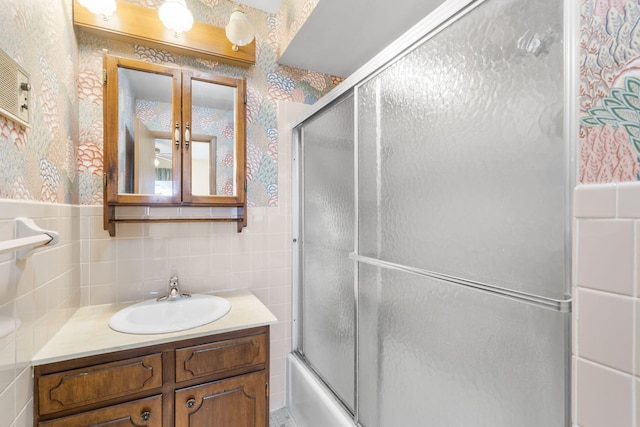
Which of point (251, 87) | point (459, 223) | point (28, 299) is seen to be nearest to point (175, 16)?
point (251, 87)

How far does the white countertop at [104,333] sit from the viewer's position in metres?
1.05

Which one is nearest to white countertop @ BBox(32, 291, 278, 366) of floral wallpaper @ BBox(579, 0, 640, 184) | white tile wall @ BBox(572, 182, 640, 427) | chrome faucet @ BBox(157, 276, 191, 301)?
chrome faucet @ BBox(157, 276, 191, 301)

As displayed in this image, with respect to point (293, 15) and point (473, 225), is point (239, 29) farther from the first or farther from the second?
point (473, 225)

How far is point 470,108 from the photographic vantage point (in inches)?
30.5

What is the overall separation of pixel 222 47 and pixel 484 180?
160 cm

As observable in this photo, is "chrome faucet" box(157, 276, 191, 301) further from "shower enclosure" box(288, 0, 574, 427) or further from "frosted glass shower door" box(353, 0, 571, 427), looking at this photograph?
"frosted glass shower door" box(353, 0, 571, 427)

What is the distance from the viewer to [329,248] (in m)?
1.55

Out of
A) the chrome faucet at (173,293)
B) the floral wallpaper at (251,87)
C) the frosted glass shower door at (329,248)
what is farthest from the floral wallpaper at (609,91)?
the chrome faucet at (173,293)

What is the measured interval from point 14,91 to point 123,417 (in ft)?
3.89

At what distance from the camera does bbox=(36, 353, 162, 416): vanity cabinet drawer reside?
1.02 meters

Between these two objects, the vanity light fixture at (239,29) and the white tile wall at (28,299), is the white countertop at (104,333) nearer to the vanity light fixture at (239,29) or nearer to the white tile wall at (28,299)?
the white tile wall at (28,299)

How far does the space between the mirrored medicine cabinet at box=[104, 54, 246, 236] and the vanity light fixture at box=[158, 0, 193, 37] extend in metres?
0.20

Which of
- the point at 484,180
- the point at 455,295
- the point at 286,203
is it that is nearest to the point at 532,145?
the point at 484,180

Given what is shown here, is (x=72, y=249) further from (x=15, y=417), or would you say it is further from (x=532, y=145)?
(x=532, y=145)
